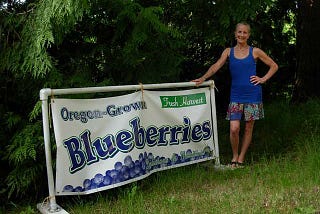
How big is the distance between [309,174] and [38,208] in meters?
2.89

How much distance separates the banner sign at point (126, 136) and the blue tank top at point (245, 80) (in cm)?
42

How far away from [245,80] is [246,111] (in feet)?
1.27

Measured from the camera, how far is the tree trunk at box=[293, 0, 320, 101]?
834 centimetres

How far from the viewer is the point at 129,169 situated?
469 cm

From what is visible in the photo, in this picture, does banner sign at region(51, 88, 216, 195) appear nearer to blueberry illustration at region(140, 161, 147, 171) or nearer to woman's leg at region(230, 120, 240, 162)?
blueberry illustration at region(140, 161, 147, 171)

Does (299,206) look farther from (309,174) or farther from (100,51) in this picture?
(100,51)

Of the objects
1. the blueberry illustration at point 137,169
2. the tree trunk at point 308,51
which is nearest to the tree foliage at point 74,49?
the blueberry illustration at point 137,169

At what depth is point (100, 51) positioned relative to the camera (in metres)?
5.29

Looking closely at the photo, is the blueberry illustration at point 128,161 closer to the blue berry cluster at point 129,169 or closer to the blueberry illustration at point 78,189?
the blue berry cluster at point 129,169

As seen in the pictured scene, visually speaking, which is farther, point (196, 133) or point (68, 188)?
point (196, 133)

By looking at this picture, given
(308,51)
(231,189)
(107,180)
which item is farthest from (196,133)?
(308,51)

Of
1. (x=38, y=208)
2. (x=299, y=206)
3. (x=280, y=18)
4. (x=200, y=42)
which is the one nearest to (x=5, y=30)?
(x=38, y=208)

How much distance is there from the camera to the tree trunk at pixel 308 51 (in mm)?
8336

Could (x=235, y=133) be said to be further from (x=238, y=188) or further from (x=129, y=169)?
(x=129, y=169)
